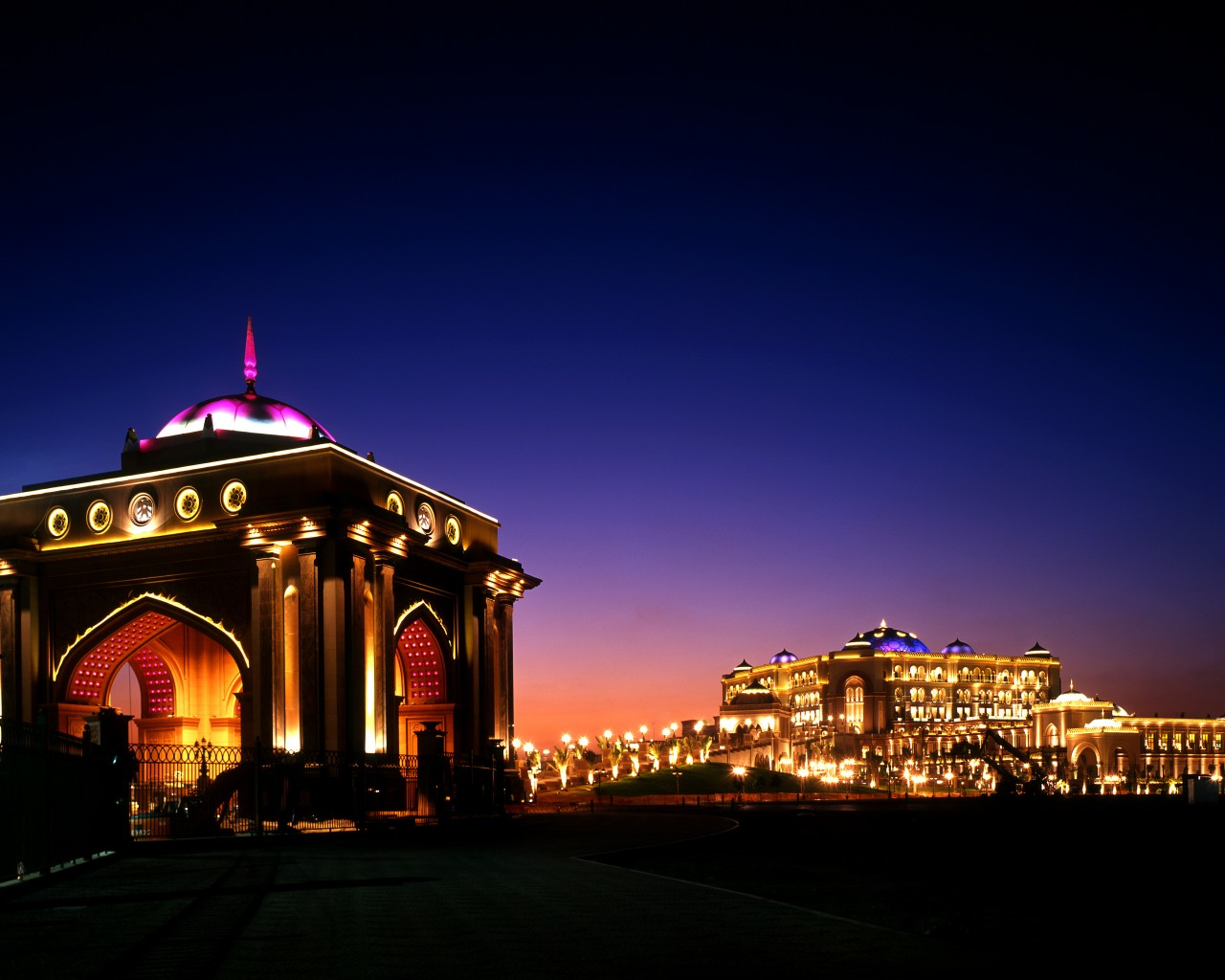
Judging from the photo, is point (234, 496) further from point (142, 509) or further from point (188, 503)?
point (142, 509)

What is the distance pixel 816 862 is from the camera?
20.3 metres

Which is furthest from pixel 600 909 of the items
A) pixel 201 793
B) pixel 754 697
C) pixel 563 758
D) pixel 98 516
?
pixel 754 697

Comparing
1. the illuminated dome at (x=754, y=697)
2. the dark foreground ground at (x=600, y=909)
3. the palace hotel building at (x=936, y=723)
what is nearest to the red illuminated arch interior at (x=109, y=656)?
the dark foreground ground at (x=600, y=909)

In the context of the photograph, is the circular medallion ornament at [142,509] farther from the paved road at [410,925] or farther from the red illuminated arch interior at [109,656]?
the paved road at [410,925]

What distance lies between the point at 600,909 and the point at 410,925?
209 centimetres

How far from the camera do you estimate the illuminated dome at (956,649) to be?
174125mm

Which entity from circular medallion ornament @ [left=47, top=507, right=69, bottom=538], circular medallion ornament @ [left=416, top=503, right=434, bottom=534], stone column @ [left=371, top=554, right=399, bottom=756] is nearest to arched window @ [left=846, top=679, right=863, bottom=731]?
circular medallion ornament @ [left=416, top=503, right=434, bottom=534]

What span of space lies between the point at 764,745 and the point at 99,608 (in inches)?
3723

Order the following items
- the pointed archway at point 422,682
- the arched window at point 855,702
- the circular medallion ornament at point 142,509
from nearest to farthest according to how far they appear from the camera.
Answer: the circular medallion ornament at point 142,509 < the pointed archway at point 422,682 < the arched window at point 855,702

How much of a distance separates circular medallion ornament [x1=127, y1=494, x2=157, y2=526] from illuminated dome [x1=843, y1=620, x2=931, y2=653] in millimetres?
131339

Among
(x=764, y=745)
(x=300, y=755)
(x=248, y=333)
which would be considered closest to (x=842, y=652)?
(x=764, y=745)

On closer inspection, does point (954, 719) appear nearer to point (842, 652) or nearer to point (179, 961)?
point (842, 652)

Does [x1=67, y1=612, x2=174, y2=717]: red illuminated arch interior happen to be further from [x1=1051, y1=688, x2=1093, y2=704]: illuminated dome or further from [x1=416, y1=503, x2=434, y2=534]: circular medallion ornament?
[x1=1051, y1=688, x2=1093, y2=704]: illuminated dome

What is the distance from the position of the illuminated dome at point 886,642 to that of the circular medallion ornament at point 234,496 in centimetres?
13150
